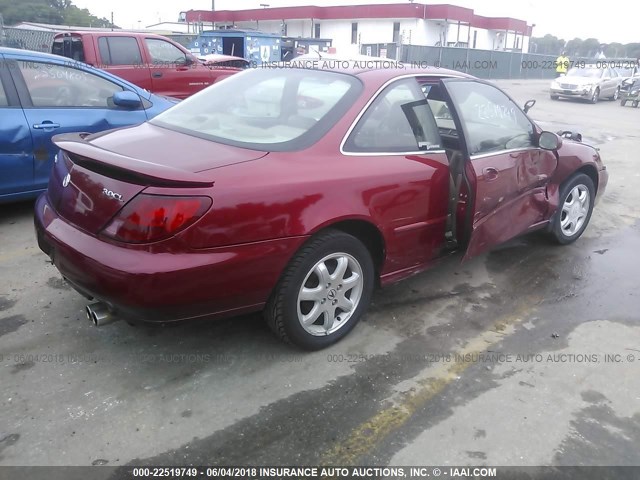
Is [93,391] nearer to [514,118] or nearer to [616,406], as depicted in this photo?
[616,406]

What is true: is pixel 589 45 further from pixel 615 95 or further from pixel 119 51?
pixel 119 51

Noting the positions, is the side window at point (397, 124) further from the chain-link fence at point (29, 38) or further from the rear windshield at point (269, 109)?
the chain-link fence at point (29, 38)

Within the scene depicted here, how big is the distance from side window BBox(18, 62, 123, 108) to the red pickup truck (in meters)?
4.14

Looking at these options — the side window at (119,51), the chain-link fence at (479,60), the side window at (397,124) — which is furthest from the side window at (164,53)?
the chain-link fence at (479,60)

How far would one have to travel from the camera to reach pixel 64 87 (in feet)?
17.0

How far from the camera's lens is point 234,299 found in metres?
2.72

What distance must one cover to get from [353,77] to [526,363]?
1999 millimetres

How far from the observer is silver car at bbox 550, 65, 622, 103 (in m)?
22.7

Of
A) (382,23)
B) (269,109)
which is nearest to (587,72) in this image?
(382,23)

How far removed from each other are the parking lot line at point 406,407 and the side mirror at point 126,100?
373 centimetres

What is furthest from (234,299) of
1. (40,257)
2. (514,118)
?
(514,118)

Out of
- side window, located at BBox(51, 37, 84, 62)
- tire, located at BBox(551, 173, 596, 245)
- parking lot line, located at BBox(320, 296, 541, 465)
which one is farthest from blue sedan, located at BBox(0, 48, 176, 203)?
side window, located at BBox(51, 37, 84, 62)

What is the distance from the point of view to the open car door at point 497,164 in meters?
3.74

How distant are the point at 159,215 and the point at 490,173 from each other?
2.32 meters
